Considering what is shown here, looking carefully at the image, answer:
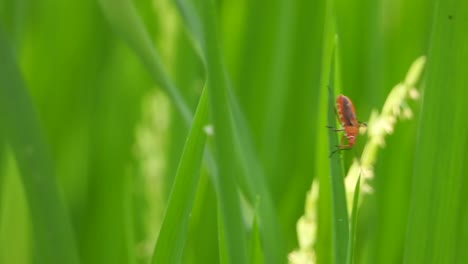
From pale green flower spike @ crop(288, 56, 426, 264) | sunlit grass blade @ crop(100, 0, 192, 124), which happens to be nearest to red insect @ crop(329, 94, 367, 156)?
pale green flower spike @ crop(288, 56, 426, 264)

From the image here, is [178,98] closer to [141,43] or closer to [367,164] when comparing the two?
[141,43]

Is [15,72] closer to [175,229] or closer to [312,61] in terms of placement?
[175,229]

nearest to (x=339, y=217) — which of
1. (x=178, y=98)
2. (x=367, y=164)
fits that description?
(x=367, y=164)

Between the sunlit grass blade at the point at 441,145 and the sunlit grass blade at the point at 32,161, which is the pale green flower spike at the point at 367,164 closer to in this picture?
the sunlit grass blade at the point at 441,145

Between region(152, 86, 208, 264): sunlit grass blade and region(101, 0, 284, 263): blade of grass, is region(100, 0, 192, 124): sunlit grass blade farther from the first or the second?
region(152, 86, 208, 264): sunlit grass blade

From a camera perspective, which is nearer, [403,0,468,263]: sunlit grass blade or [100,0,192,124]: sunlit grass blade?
[403,0,468,263]: sunlit grass blade

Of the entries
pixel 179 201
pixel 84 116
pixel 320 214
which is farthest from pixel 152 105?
pixel 179 201
